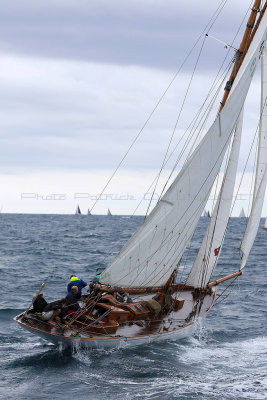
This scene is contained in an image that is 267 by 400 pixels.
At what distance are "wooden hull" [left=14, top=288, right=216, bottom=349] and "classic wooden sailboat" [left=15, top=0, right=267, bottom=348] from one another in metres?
0.04

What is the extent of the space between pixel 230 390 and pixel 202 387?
847mm

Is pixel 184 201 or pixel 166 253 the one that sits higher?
pixel 184 201

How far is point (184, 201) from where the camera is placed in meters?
23.5

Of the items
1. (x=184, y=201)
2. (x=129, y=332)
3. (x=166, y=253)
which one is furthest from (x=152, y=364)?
(x=184, y=201)

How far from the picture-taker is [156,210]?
23281 millimetres

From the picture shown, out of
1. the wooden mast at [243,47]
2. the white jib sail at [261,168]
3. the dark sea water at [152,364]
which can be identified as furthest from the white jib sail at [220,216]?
the dark sea water at [152,364]

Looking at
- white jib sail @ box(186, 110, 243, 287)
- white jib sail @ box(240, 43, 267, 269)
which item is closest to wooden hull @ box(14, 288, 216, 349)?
white jib sail @ box(186, 110, 243, 287)

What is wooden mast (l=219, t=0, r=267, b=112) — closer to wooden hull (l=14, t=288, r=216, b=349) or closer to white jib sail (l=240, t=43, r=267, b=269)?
white jib sail (l=240, t=43, r=267, b=269)

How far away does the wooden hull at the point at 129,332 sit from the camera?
20625 millimetres

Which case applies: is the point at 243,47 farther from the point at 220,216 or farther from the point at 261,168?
the point at 220,216

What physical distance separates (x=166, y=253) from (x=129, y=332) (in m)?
3.70

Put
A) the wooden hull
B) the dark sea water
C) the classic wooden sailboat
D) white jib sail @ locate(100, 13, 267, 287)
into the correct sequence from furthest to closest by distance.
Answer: white jib sail @ locate(100, 13, 267, 287), the classic wooden sailboat, the wooden hull, the dark sea water

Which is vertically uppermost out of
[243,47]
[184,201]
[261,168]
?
[243,47]

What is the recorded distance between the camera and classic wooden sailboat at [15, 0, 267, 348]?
21750mm
